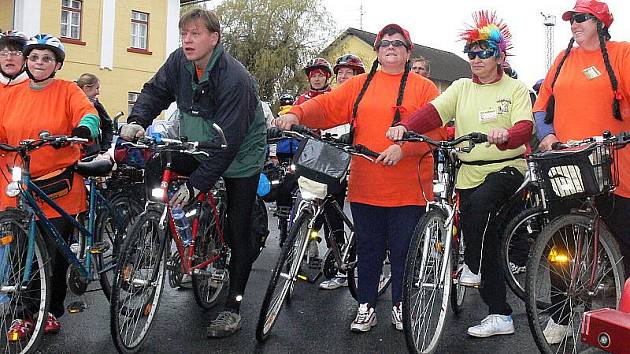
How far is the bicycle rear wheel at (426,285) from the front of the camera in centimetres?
398

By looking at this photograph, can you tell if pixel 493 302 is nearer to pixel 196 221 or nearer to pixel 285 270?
pixel 285 270

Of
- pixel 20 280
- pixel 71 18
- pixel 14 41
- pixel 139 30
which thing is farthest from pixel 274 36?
pixel 20 280

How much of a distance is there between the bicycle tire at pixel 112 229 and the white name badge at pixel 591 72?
3359mm

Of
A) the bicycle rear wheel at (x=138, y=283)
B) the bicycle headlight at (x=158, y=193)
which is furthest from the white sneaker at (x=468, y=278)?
the bicycle headlight at (x=158, y=193)

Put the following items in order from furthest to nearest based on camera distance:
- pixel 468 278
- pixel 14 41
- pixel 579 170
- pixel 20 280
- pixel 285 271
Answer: pixel 14 41, pixel 468 278, pixel 285 271, pixel 20 280, pixel 579 170

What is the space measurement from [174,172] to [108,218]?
1090mm

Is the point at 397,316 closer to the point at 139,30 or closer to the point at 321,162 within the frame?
the point at 321,162

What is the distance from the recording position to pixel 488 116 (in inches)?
185

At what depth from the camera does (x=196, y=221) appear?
15.2ft

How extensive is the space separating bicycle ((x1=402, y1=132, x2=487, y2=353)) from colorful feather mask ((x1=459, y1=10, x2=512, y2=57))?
82 cm

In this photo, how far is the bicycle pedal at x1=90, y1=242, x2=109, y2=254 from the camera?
4.74 metres

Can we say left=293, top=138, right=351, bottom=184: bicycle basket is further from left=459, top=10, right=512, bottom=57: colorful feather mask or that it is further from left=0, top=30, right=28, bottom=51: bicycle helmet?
left=0, top=30, right=28, bottom=51: bicycle helmet

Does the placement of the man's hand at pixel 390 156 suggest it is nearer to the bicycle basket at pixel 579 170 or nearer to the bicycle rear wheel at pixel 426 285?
the bicycle rear wheel at pixel 426 285

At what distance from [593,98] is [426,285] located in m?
1.62
